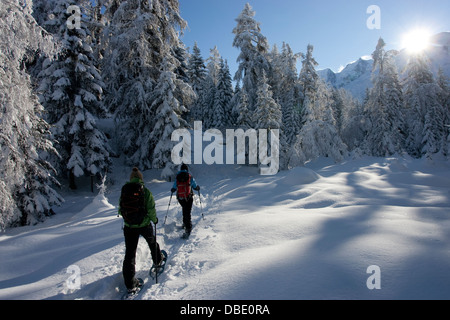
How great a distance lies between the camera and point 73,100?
543 inches

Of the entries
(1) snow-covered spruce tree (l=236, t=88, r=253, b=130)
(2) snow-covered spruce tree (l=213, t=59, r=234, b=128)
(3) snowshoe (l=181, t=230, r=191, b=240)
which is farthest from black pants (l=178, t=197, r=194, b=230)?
(2) snow-covered spruce tree (l=213, t=59, r=234, b=128)

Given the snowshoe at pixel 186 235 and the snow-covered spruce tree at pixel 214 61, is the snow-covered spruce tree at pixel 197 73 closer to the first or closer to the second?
the snow-covered spruce tree at pixel 214 61

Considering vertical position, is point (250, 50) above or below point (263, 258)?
above

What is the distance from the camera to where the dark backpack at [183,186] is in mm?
6445

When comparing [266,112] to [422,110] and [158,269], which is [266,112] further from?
[422,110]

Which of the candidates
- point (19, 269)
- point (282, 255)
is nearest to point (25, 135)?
point (19, 269)

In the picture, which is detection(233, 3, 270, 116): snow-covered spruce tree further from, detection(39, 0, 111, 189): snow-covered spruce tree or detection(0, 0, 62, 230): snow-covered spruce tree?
detection(0, 0, 62, 230): snow-covered spruce tree

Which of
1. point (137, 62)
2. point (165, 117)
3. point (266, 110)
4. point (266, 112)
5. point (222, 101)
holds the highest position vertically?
point (222, 101)

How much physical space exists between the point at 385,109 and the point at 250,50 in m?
17.3

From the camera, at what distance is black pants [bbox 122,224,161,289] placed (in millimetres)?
3785

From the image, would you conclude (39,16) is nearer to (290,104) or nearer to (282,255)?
(282,255)

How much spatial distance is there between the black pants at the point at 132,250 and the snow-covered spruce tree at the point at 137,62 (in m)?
12.6

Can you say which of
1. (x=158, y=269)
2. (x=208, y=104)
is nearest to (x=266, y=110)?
(x=158, y=269)

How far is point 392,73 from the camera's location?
26.7m
